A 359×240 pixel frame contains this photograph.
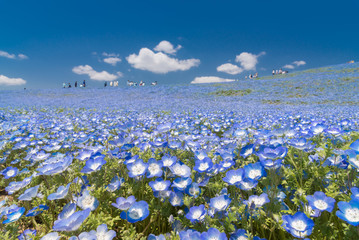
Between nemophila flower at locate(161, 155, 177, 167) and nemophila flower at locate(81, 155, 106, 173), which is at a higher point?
nemophila flower at locate(81, 155, 106, 173)

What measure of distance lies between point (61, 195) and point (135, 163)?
56 cm

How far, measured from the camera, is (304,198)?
113 centimetres

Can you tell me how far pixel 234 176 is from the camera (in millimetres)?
1397

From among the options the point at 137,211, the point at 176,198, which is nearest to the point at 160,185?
the point at 176,198

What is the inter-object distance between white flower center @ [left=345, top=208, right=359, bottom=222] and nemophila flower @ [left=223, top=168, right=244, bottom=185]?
57cm

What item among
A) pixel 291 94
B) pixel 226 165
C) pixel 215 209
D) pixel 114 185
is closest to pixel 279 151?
pixel 226 165

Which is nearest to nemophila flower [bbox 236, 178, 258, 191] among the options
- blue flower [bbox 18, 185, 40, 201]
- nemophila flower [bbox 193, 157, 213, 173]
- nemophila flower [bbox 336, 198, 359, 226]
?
nemophila flower [bbox 193, 157, 213, 173]

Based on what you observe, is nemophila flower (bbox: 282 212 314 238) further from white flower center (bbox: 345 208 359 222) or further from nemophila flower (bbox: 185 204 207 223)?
nemophila flower (bbox: 185 204 207 223)

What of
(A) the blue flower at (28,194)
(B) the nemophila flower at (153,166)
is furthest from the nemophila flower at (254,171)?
(A) the blue flower at (28,194)

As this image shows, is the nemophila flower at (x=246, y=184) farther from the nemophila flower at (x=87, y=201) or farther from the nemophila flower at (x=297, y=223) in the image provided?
the nemophila flower at (x=87, y=201)

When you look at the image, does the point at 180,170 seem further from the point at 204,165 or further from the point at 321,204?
the point at 321,204

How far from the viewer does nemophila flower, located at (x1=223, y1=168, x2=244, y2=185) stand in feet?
4.37

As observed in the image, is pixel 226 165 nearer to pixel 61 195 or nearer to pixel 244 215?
pixel 244 215

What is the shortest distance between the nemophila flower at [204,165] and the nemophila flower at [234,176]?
6.6 inches
